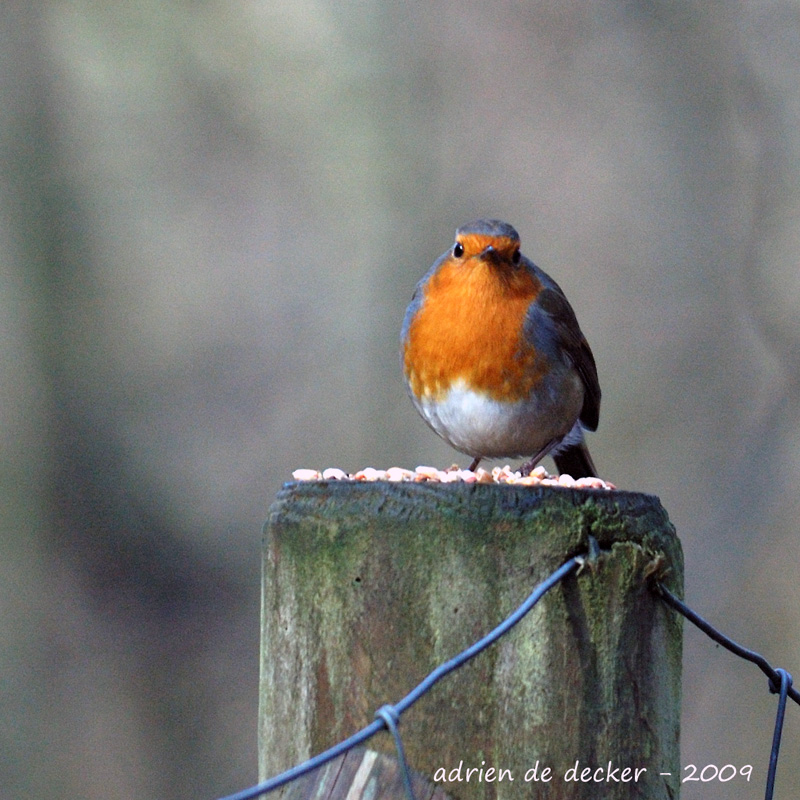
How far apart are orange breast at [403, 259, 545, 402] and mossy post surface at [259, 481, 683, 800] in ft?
3.81

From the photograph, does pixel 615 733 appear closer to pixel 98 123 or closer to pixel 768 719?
pixel 768 719

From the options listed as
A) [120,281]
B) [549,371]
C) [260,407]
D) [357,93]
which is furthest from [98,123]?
[549,371]

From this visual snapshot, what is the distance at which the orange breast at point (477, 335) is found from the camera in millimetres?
2674

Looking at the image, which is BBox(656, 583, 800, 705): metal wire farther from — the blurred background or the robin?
the blurred background

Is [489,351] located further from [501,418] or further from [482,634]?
[482,634]

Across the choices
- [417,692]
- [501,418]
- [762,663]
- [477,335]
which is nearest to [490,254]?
[477,335]

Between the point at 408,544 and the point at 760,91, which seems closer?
the point at 408,544

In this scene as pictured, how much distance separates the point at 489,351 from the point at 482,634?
1.32 metres

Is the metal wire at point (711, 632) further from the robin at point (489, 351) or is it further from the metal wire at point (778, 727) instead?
the robin at point (489, 351)

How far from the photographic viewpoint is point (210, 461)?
5727 millimetres

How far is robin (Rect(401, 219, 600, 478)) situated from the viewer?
2.68m

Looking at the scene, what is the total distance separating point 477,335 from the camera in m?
2.68

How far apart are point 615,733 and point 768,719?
4339mm

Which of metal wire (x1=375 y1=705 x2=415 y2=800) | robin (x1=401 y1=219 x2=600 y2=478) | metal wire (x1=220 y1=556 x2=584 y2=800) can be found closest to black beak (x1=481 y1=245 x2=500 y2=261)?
robin (x1=401 y1=219 x2=600 y2=478)
